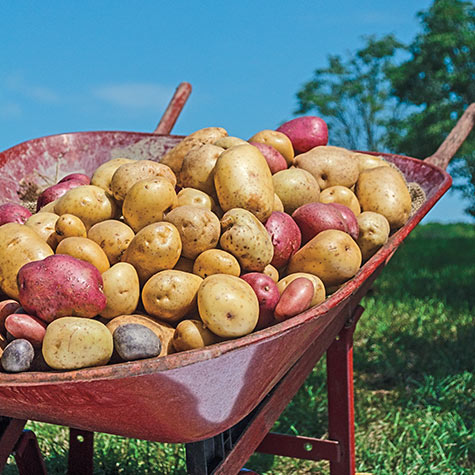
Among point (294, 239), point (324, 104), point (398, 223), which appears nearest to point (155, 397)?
point (294, 239)

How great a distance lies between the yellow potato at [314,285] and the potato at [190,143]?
2.32ft

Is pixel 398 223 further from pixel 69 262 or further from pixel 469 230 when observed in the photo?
pixel 469 230

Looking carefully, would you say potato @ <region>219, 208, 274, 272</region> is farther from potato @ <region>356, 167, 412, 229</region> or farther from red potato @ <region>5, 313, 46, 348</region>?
potato @ <region>356, 167, 412, 229</region>

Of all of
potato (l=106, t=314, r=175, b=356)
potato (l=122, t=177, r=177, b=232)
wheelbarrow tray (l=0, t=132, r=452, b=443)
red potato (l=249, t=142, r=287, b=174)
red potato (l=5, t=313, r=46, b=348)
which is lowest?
wheelbarrow tray (l=0, t=132, r=452, b=443)

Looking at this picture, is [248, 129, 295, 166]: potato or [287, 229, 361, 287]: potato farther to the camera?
[248, 129, 295, 166]: potato

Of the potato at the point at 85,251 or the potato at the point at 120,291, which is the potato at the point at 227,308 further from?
the potato at the point at 85,251

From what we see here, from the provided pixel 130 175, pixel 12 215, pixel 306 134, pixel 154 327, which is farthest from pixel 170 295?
pixel 306 134

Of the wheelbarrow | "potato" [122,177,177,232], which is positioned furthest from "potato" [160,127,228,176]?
the wheelbarrow

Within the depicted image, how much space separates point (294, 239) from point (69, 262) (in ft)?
2.24

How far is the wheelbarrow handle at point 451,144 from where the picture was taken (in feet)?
10.00

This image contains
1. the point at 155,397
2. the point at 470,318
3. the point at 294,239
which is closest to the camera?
the point at 155,397

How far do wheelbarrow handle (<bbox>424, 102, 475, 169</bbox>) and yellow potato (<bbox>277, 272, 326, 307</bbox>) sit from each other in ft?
4.96

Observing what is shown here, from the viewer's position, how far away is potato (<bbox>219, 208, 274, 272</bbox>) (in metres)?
1.69

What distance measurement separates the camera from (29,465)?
7.95 ft
